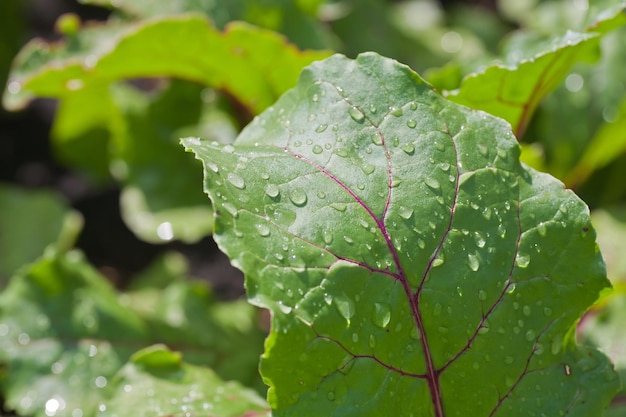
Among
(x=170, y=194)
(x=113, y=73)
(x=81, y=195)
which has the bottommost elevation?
(x=81, y=195)

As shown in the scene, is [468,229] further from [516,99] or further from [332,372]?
[516,99]

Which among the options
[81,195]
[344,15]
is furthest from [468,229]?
[81,195]

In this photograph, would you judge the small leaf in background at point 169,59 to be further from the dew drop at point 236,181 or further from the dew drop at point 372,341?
the dew drop at point 372,341

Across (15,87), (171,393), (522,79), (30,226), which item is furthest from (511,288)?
(30,226)

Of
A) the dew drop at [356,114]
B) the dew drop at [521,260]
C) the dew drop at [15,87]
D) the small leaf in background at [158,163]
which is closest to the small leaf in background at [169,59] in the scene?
the dew drop at [15,87]

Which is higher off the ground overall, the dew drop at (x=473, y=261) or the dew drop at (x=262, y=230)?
the dew drop at (x=473, y=261)

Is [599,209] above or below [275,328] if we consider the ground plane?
above

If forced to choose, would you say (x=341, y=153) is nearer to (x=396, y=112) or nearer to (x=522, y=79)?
(x=396, y=112)
